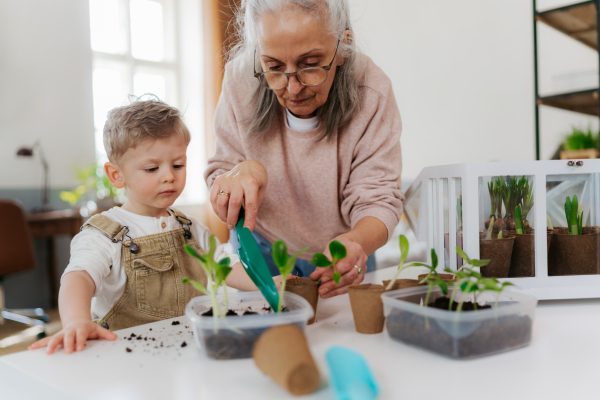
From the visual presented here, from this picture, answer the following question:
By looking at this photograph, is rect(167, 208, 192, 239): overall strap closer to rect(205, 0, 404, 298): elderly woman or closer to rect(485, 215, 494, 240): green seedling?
rect(205, 0, 404, 298): elderly woman

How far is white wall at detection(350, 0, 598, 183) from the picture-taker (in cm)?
332

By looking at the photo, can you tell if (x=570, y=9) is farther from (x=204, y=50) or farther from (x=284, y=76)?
(x=204, y=50)

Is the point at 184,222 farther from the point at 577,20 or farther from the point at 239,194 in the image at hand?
the point at 577,20

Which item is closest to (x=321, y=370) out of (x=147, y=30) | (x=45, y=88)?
(x=45, y=88)

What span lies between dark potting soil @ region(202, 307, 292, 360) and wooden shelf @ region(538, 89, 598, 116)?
2.42 metres

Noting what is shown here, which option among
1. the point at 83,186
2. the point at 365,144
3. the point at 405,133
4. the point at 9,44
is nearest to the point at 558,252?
the point at 365,144

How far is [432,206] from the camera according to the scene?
104 centimetres

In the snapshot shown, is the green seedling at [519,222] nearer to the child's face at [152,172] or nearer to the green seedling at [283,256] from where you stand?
the green seedling at [283,256]

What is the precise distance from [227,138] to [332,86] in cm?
33

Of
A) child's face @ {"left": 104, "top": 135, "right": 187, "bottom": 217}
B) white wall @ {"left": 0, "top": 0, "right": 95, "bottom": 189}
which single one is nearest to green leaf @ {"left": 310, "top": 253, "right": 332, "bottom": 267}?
child's face @ {"left": 104, "top": 135, "right": 187, "bottom": 217}

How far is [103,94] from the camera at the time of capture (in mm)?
4172

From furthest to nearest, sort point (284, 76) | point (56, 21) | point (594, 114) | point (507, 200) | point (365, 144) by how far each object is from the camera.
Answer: point (56, 21) < point (594, 114) < point (365, 144) < point (284, 76) < point (507, 200)

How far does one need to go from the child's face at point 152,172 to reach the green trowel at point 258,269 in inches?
14.3

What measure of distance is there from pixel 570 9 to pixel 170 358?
2.57m
